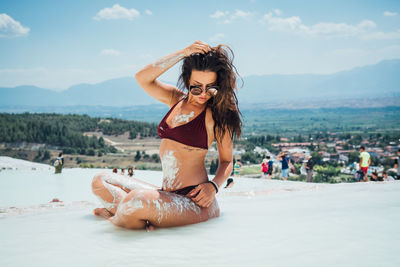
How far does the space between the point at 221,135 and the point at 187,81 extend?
1.84ft

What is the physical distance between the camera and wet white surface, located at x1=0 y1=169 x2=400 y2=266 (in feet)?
6.57

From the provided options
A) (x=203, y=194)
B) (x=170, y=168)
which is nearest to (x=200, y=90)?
(x=170, y=168)

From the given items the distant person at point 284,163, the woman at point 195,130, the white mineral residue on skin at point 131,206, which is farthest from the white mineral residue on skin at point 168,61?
the distant person at point 284,163

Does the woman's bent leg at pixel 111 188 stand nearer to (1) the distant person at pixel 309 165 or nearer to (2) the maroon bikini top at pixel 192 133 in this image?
(2) the maroon bikini top at pixel 192 133

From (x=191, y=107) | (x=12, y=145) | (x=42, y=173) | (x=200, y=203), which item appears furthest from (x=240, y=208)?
(x=12, y=145)

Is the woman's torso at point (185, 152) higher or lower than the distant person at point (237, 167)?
higher

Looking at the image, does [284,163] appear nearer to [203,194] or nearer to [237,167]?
[237,167]

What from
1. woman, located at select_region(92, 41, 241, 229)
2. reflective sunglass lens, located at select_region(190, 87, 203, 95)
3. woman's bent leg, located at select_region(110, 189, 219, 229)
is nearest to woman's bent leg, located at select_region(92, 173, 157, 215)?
woman, located at select_region(92, 41, 241, 229)

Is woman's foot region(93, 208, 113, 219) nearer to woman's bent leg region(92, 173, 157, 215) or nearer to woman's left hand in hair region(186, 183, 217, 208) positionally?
woman's bent leg region(92, 173, 157, 215)

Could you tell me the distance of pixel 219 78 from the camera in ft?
10.6

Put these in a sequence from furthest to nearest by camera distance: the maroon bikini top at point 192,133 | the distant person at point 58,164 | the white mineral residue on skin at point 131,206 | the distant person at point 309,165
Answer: the distant person at point 58,164 < the distant person at point 309,165 < the maroon bikini top at point 192,133 < the white mineral residue on skin at point 131,206

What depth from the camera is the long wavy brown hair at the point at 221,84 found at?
3168 millimetres

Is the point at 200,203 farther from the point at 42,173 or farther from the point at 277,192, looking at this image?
the point at 42,173

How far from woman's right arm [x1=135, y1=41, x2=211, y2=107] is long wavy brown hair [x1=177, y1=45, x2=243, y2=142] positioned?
0.09 meters
